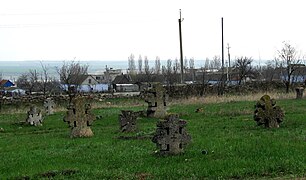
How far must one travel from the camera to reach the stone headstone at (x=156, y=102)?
27234mm

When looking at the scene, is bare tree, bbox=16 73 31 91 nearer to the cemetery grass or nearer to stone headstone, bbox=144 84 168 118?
stone headstone, bbox=144 84 168 118

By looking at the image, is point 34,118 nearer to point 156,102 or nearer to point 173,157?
point 156,102

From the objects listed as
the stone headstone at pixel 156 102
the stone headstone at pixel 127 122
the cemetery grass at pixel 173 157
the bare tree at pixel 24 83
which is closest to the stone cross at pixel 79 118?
the stone headstone at pixel 127 122

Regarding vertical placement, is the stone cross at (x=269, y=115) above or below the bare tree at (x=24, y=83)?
above

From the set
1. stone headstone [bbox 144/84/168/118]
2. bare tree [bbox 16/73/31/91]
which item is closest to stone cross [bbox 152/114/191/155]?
stone headstone [bbox 144/84/168/118]

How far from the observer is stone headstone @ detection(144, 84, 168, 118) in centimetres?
2723

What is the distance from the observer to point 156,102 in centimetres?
2747

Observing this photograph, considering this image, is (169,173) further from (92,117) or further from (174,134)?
(92,117)

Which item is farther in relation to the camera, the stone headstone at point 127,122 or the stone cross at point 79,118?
→ the stone headstone at point 127,122

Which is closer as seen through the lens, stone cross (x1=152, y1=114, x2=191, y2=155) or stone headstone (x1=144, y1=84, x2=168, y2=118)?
stone cross (x1=152, y1=114, x2=191, y2=155)

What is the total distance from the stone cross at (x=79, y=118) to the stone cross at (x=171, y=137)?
6.74 meters

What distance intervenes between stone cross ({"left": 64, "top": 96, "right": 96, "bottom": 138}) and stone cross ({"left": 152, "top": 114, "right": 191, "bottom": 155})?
674cm

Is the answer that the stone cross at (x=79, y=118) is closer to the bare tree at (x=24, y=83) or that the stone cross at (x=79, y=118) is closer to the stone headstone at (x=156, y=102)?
the stone headstone at (x=156, y=102)

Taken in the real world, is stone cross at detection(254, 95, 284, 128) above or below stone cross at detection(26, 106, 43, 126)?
above
